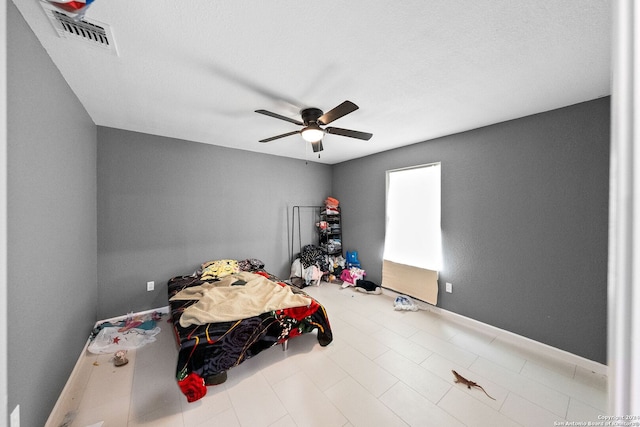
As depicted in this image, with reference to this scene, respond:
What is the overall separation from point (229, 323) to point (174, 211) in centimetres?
206

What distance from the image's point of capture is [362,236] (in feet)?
14.9

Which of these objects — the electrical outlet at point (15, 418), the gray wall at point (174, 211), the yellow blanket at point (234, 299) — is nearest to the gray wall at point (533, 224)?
the yellow blanket at point (234, 299)

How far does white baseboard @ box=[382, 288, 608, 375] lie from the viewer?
2203 millimetres

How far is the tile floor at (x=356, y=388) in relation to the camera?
5.60 feet

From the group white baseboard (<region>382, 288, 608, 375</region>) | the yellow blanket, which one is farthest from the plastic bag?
the yellow blanket

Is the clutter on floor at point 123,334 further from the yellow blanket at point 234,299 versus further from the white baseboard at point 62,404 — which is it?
the yellow blanket at point 234,299

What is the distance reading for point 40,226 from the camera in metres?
1.54

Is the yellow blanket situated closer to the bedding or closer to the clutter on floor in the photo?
the bedding

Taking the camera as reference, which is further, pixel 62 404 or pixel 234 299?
pixel 234 299

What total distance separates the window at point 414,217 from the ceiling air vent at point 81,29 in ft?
11.7

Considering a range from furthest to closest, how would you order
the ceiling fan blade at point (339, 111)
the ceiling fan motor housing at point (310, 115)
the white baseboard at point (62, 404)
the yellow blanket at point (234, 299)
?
the ceiling fan motor housing at point (310, 115) → the yellow blanket at point (234, 299) → the ceiling fan blade at point (339, 111) → the white baseboard at point (62, 404)

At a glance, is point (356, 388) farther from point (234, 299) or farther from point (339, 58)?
point (339, 58)

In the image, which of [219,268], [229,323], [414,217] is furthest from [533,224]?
[219,268]

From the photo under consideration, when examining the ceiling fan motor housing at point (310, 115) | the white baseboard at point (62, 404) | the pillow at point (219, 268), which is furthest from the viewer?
the pillow at point (219, 268)
